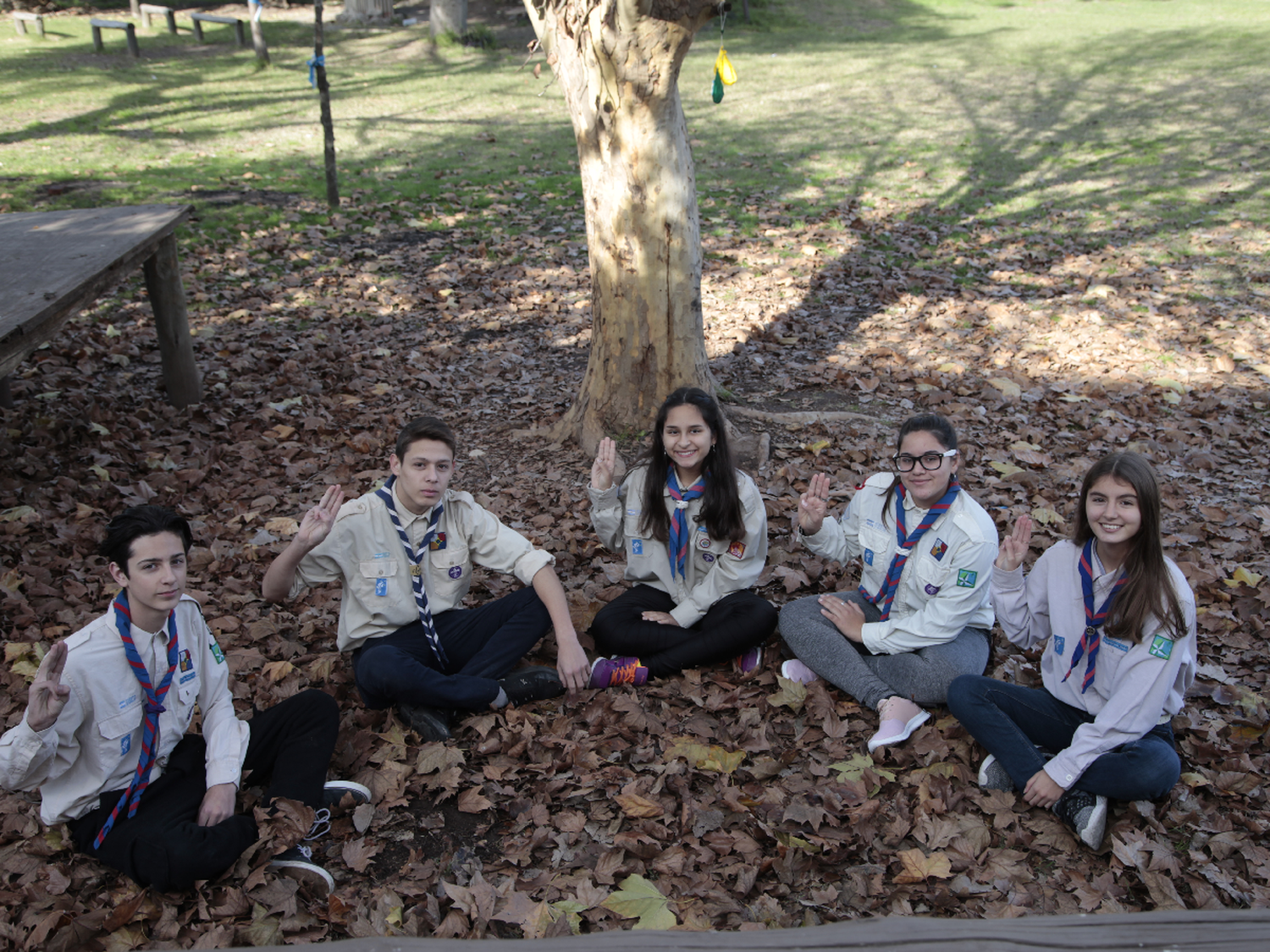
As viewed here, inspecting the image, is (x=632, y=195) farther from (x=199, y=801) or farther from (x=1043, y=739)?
(x=199, y=801)

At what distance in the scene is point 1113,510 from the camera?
115 inches

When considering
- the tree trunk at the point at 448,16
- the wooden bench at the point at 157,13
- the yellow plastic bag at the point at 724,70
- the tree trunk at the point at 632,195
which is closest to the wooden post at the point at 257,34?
the wooden bench at the point at 157,13

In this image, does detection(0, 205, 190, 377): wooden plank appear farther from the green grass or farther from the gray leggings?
the gray leggings

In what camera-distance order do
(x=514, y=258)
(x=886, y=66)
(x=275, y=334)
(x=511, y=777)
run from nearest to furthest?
(x=511, y=777) → (x=275, y=334) → (x=514, y=258) → (x=886, y=66)

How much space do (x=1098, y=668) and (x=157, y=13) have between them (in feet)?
81.4

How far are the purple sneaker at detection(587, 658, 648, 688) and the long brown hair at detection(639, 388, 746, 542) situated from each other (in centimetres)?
66

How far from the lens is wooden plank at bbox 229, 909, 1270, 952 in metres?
1.26

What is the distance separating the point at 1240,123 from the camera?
13.5 metres

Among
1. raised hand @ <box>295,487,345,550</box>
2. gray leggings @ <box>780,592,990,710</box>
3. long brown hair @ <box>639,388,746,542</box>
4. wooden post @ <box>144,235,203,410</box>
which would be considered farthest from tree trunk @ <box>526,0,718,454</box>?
wooden post @ <box>144,235,203,410</box>

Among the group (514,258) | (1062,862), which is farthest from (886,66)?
(1062,862)

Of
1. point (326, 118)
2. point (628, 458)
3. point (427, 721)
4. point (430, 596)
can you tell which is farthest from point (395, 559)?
point (326, 118)

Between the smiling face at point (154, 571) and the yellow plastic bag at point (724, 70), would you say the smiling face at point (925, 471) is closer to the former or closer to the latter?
the smiling face at point (154, 571)

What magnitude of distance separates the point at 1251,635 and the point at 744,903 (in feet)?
9.07

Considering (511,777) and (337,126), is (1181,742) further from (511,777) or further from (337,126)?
(337,126)
